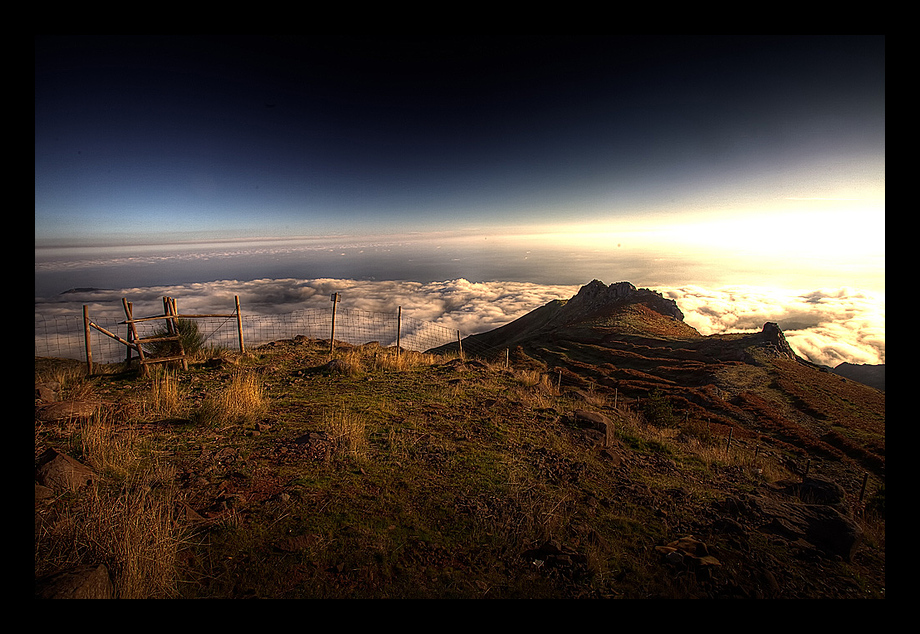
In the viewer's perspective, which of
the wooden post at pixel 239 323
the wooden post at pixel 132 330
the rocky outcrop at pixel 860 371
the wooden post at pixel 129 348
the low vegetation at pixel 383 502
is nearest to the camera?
the low vegetation at pixel 383 502

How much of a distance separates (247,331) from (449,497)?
1152cm

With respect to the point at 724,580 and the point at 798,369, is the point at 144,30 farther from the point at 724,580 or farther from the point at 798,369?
the point at 798,369

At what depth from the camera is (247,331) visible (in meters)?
12.8

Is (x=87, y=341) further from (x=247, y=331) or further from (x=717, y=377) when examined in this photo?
(x=717, y=377)

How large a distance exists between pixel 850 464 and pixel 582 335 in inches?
692

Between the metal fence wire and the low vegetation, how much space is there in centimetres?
185

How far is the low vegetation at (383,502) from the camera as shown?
2822mm

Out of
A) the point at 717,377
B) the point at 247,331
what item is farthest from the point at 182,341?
the point at 717,377

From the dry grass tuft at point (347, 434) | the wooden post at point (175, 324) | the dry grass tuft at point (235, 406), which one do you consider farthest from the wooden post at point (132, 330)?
the dry grass tuft at point (347, 434)

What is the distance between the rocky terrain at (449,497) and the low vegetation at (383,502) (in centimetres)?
2

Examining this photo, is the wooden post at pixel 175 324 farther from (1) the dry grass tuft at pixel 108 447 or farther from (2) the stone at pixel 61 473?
(2) the stone at pixel 61 473

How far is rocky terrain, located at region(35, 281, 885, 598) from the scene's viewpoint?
2943 mm

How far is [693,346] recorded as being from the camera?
73.4 feet

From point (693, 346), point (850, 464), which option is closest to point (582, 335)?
point (693, 346)
